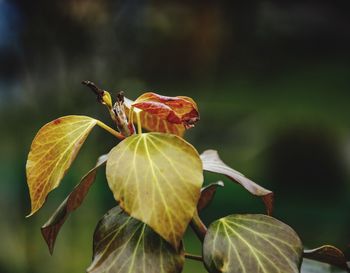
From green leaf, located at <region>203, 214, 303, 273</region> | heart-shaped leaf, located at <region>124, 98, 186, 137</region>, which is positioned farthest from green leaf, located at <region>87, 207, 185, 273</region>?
heart-shaped leaf, located at <region>124, 98, 186, 137</region>

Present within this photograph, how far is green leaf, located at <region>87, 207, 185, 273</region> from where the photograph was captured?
1.35 feet

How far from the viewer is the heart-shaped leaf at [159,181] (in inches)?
14.8

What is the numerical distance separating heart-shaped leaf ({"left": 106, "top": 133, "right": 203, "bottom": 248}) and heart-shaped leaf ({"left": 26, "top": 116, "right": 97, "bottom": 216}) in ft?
0.19

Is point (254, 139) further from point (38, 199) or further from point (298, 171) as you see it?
point (38, 199)

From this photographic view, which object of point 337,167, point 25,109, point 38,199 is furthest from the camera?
point 25,109

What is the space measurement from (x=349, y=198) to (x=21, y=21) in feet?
5.53

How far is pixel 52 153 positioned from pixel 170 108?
0.39 feet

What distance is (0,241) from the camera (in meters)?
2.34

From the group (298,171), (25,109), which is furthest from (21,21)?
(298,171)

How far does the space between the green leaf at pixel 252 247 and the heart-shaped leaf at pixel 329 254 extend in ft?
0.23

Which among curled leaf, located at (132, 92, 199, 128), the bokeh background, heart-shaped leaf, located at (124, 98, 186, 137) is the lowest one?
the bokeh background

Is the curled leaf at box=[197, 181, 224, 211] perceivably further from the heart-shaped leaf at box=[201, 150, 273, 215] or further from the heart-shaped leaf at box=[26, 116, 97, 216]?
the heart-shaped leaf at box=[26, 116, 97, 216]

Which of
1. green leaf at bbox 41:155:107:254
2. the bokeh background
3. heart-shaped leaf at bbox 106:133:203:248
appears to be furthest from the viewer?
the bokeh background

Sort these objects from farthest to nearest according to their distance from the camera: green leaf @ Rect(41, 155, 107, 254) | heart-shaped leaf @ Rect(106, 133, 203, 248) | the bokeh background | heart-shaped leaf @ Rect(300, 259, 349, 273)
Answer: the bokeh background → heart-shaped leaf @ Rect(300, 259, 349, 273) → green leaf @ Rect(41, 155, 107, 254) → heart-shaped leaf @ Rect(106, 133, 203, 248)
